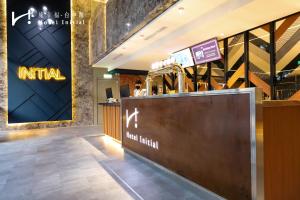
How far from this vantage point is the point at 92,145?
17.6 feet

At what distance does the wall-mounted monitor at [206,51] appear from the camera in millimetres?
5840

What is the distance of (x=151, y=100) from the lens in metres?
3.37

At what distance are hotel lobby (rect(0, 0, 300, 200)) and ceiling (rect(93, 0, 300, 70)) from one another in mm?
30

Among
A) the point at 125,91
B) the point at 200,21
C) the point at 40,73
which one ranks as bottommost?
the point at 125,91

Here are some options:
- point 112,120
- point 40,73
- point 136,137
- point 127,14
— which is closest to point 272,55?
point 136,137

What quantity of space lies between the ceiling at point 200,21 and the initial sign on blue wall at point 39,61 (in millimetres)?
3537

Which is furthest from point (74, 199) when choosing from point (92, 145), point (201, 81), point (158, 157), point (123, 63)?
point (123, 63)

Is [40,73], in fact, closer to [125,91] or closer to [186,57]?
[125,91]

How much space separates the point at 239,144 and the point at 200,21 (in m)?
3.86

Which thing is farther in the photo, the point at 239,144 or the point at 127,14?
the point at 127,14

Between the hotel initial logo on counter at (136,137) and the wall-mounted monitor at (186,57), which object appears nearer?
the hotel initial logo on counter at (136,137)

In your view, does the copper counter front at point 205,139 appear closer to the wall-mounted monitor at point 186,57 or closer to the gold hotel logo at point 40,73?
the wall-mounted monitor at point 186,57

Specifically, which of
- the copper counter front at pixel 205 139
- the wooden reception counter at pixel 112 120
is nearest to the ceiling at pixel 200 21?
the wooden reception counter at pixel 112 120

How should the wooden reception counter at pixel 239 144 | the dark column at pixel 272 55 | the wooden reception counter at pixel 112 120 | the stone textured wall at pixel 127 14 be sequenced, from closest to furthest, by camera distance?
the wooden reception counter at pixel 239 144
the stone textured wall at pixel 127 14
the dark column at pixel 272 55
the wooden reception counter at pixel 112 120
